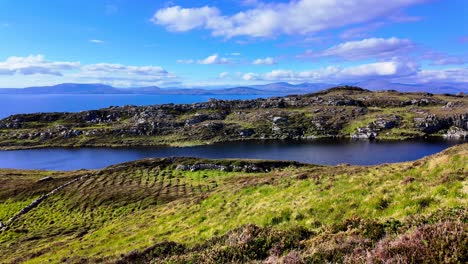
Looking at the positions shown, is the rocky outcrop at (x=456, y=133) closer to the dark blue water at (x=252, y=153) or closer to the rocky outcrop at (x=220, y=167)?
the dark blue water at (x=252, y=153)

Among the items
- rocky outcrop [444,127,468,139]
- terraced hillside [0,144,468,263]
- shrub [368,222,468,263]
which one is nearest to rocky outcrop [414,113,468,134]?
rocky outcrop [444,127,468,139]

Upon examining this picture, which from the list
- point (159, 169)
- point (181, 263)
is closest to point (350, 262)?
point (181, 263)

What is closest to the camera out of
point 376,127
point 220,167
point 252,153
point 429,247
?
point 429,247

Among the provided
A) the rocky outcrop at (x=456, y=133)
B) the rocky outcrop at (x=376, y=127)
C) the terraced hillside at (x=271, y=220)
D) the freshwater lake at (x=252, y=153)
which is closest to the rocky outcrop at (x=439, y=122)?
the rocky outcrop at (x=456, y=133)

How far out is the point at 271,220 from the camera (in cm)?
2027

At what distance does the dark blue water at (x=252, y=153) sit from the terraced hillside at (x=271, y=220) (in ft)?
265

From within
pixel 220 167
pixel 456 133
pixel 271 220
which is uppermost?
pixel 271 220

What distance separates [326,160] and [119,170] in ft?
261

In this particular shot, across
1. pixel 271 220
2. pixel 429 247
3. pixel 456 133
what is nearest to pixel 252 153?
pixel 456 133

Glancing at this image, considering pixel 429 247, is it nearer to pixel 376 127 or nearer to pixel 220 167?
pixel 220 167

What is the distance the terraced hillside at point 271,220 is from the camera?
10055 mm

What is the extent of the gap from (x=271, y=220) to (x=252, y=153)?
419ft

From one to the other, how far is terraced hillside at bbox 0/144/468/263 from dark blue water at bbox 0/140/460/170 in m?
80.7

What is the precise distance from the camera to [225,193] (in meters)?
34.8
